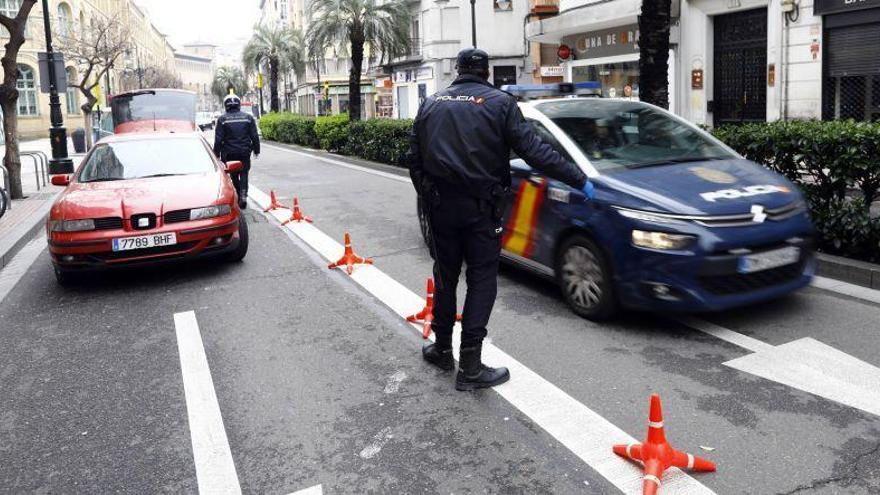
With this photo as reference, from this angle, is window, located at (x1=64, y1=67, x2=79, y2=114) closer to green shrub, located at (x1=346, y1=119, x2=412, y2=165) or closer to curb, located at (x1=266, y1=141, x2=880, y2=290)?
green shrub, located at (x1=346, y1=119, x2=412, y2=165)

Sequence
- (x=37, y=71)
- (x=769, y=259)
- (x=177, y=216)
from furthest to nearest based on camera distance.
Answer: (x=37, y=71), (x=177, y=216), (x=769, y=259)

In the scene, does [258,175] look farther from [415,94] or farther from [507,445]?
[415,94]

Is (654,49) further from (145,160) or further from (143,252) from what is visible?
(143,252)

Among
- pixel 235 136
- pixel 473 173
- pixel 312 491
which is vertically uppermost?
pixel 235 136

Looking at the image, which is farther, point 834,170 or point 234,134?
point 234,134

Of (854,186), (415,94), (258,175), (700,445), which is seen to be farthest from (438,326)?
(415,94)

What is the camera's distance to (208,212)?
7340mm

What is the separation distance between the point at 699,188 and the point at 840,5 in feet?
39.0

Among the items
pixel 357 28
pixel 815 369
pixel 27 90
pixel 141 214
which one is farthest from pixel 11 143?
pixel 27 90

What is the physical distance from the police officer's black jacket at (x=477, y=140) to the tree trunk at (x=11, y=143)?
1213 centimetres

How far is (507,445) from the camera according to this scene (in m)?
3.72

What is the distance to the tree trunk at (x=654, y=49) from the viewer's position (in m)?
10.1

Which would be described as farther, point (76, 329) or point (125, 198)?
point (125, 198)

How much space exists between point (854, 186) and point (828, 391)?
322cm
